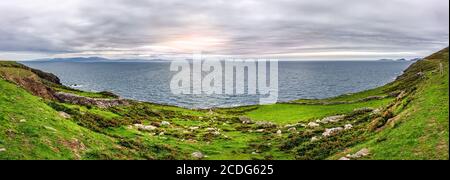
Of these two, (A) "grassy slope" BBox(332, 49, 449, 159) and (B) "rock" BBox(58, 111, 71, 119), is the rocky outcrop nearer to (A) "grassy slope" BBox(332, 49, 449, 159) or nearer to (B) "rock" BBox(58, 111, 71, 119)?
(B) "rock" BBox(58, 111, 71, 119)

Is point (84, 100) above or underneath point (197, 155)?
above

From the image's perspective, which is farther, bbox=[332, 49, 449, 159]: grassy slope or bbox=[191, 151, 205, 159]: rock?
bbox=[191, 151, 205, 159]: rock

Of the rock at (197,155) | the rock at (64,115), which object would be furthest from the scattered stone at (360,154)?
the rock at (64,115)

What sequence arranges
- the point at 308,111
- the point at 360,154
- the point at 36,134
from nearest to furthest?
the point at 360,154
the point at 36,134
the point at 308,111

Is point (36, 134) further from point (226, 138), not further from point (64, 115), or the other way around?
point (226, 138)

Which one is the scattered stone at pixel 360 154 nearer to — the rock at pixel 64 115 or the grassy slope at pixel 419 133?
the grassy slope at pixel 419 133

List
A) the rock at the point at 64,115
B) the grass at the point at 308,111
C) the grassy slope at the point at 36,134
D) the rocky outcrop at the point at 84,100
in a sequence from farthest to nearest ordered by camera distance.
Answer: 1. the grass at the point at 308,111
2. the rocky outcrop at the point at 84,100
3. the rock at the point at 64,115
4. the grassy slope at the point at 36,134

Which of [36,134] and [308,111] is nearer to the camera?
[36,134]

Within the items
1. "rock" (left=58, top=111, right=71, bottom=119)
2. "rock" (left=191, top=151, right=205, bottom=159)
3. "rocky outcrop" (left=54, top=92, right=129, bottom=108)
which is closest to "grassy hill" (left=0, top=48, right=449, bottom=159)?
"rock" (left=191, top=151, right=205, bottom=159)

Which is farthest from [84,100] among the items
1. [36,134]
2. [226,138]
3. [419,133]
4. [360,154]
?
[419,133]

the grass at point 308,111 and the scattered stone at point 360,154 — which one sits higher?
the scattered stone at point 360,154

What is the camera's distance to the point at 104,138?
41.0 metres
